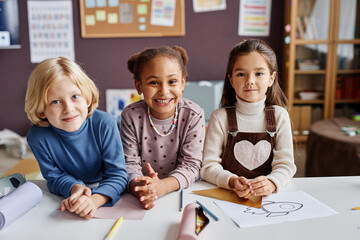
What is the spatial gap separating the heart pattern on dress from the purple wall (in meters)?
2.77

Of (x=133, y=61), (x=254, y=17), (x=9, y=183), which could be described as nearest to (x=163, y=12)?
(x=254, y=17)

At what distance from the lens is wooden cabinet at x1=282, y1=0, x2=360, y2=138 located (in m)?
3.37

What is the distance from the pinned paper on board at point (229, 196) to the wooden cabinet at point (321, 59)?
2.64m

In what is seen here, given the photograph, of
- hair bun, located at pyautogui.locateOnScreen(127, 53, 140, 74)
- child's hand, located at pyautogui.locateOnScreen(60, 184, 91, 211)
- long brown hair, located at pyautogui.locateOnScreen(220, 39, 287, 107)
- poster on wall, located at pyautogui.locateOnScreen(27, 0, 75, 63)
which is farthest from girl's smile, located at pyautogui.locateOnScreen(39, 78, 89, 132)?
poster on wall, located at pyautogui.locateOnScreen(27, 0, 75, 63)

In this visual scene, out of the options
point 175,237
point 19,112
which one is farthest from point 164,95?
point 19,112

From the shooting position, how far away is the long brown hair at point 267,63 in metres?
1.09

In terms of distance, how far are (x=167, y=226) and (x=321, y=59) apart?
10.7ft

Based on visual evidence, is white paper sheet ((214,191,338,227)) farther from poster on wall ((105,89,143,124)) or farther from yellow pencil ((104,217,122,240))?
poster on wall ((105,89,143,124))

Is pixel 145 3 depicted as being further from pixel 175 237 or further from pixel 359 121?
pixel 175 237

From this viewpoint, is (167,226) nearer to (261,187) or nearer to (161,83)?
(261,187)

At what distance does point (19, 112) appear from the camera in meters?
3.82

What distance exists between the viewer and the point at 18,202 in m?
0.81

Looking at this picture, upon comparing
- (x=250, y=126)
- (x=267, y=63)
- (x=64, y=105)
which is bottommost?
(x=250, y=126)

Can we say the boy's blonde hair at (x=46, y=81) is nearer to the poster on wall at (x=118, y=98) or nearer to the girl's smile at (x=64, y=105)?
the girl's smile at (x=64, y=105)
